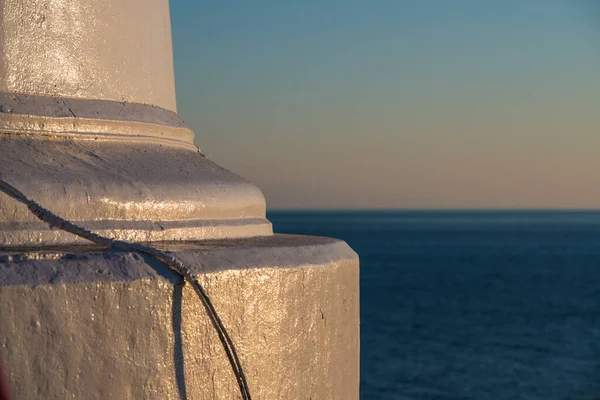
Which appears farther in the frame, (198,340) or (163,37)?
(163,37)

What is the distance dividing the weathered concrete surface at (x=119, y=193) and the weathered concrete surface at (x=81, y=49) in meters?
0.20

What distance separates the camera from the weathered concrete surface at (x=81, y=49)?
9.50ft

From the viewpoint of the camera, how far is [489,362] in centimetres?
2370

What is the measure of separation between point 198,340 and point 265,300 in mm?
246

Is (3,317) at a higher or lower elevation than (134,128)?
lower

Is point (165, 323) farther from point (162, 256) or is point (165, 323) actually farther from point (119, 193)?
point (119, 193)

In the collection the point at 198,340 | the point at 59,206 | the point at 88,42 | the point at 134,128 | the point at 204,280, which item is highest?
the point at 88,42

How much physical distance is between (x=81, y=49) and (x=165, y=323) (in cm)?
110

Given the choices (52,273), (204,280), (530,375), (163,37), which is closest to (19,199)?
(52,273)

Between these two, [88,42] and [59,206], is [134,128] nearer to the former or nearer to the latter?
[88,42]

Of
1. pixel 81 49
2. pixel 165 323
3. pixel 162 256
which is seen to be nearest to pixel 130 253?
pixel 162 256

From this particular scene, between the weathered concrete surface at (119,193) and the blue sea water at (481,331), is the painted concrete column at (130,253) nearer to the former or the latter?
the weathered concrete surface at (119,193)

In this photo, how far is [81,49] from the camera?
9.89 feet

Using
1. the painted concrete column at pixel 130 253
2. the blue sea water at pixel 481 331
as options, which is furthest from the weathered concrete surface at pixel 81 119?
the blue sea water at pixel 481 331
